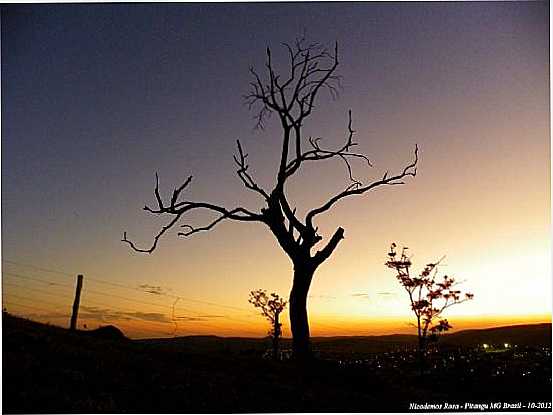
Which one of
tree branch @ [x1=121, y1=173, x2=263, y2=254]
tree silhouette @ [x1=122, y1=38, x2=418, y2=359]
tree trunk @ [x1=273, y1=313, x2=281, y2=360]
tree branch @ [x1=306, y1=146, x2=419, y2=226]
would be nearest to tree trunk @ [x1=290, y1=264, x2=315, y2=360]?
tree silhouette @ [x1=122, y1=38, x2=418, y2=359]

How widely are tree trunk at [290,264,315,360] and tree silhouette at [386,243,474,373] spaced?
0.87 meters

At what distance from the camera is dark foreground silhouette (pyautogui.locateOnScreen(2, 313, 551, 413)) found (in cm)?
510

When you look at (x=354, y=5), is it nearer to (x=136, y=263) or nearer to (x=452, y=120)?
(x=452, y=120)

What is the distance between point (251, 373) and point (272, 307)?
122 cm

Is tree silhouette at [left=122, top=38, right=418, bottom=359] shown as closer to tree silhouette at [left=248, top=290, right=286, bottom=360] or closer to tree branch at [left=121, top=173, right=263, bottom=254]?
tree branch at [left=121, top=173, right=263, bottom=254]

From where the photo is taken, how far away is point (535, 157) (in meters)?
6.17

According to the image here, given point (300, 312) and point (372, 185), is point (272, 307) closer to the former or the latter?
point (300, 312)

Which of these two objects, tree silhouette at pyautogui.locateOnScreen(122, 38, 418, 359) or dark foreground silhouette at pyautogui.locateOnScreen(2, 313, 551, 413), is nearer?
dark foreground silhouette at pyautogui.locateOnScreen(2, 313, 551, 413)

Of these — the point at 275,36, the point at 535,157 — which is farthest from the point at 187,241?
the point at 535,157

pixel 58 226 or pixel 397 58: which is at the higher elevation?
pixel 397 58

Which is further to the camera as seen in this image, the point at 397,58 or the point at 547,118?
the point at 397,58

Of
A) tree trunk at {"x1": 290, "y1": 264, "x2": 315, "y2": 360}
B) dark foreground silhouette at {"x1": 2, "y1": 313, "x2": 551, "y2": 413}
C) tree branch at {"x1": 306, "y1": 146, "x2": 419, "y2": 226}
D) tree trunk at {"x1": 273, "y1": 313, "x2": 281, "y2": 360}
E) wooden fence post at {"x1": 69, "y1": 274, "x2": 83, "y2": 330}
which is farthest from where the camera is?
tree trunk at {"x1": 273, "y1": 313, "x2": 281, "y2": 360}

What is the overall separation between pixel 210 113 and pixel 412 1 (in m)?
1.94

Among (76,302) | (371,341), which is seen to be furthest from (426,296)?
(76,302)
